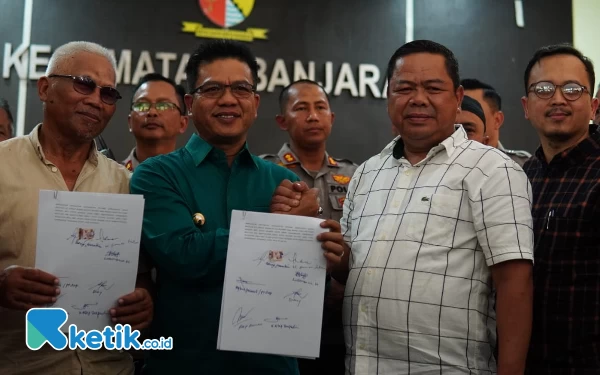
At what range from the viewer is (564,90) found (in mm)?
2666

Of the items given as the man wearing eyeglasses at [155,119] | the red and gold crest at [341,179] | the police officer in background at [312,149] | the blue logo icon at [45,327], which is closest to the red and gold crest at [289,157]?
the police officer in background at [312,149]

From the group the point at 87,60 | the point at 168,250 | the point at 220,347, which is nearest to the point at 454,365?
the point at 220,347

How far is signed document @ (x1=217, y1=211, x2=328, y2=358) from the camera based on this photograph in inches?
75.5

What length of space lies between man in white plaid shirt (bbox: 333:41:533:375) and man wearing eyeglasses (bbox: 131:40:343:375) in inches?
9.3

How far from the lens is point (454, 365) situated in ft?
6.38

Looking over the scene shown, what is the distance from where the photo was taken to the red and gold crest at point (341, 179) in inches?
154

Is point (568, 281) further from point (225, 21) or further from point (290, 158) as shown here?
point (225, 21)

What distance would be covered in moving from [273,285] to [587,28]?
583 centimetres

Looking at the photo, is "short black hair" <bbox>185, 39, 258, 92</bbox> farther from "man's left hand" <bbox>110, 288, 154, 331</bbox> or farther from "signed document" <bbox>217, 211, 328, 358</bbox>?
"man's left hand" <bbox>110, 288, 154, 331</bbox>

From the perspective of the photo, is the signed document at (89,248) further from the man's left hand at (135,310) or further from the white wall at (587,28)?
the white wall at (587,28)

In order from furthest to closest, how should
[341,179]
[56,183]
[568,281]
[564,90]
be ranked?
[341,179], [564,90], [568,281], [56,183]

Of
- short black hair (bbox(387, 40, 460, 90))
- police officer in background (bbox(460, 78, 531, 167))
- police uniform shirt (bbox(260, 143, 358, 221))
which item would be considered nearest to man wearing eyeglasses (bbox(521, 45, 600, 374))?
short black hair (bbox(387, 40, 460, 90))

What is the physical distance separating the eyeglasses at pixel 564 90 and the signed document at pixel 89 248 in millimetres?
1786

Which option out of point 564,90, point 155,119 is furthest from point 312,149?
point 564,90
